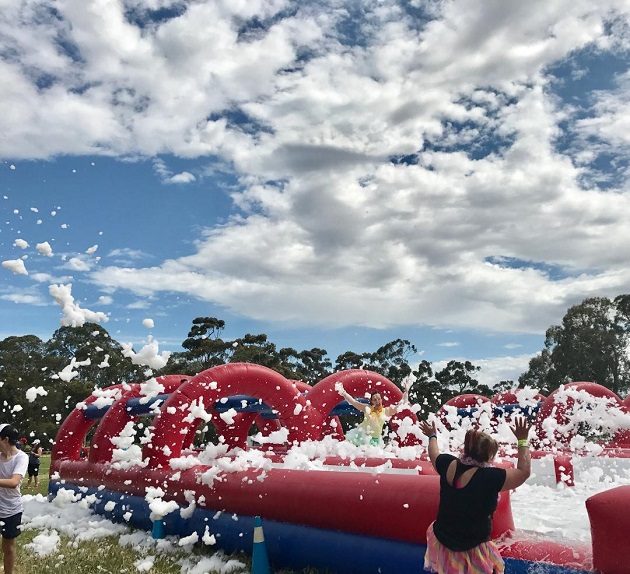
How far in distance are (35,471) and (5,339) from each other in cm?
2999

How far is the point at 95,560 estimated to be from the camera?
18.4 ft

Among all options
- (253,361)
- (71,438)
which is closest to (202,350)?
(253,361)

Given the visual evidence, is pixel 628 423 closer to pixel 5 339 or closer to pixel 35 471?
pixel 35 471

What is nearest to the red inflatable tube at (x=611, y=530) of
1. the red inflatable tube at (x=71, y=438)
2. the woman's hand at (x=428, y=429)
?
the woman's hand at (x=428, y=429)

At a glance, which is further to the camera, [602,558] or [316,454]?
[316,454]

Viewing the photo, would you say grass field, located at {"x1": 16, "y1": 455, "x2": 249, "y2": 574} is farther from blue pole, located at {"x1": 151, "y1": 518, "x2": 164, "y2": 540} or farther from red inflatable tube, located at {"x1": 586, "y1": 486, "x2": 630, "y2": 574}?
red inflatable tube, located at {"x1": 586, "y1": 486, "x2": 630, "y2": 574}

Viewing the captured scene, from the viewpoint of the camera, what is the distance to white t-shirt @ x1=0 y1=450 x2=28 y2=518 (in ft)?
16.0

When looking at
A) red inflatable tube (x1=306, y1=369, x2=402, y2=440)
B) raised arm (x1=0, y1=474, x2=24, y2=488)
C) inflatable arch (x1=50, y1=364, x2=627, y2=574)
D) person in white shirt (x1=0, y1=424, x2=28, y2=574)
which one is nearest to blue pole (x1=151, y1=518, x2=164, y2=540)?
inflatable arch (x1=50, y1=364, x2=627, y2=574)

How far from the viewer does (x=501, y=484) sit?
10.4ft

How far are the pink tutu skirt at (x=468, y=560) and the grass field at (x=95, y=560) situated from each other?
5.82ft

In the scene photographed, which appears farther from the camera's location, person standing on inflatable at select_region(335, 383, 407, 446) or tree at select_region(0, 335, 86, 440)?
tree at select_region(0, 335, 86, 440)

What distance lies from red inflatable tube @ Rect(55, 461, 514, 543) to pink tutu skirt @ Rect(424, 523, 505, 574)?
2.29 ft

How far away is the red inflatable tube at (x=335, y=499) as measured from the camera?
4.13 m

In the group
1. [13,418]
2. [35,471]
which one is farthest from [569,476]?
[13,418]
